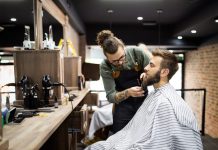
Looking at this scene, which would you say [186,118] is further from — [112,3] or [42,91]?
[112,3]

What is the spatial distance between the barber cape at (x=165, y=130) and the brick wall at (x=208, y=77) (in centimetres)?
506

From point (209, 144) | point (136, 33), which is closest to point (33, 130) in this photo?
point (209, 144)

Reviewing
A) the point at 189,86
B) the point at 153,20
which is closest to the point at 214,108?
the point at 189,86

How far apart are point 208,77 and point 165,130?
562 centimetres

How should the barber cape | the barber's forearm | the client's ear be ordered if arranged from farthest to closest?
the barber's forearm
the client's ear
the barber cape

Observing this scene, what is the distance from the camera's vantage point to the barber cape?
4.87ft

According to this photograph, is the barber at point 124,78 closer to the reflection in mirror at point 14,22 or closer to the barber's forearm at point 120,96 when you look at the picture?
the barber's forearm at point 120,96

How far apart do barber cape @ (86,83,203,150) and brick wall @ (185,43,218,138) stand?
506cm

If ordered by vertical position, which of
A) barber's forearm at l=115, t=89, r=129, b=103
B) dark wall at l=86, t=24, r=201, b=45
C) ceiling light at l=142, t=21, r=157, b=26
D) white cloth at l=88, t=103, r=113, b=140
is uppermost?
ceiling light at l=142, t=21, r=157, b=26

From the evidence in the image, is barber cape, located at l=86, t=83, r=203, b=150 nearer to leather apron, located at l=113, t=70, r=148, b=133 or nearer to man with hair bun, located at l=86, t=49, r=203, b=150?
man with hair bun, located at l=86, t=49, r=203, b=150

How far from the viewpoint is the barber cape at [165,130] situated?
1.48 meters

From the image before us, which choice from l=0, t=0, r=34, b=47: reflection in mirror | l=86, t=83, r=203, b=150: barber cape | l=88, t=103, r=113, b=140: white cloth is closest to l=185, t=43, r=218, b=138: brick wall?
l=88, t=103, r=113, b=140: white cloth

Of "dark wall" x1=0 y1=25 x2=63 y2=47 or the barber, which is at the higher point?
"dark wall" x1=0 y1=25 x2=63 y2=47

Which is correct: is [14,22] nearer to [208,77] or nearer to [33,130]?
[33,130]
